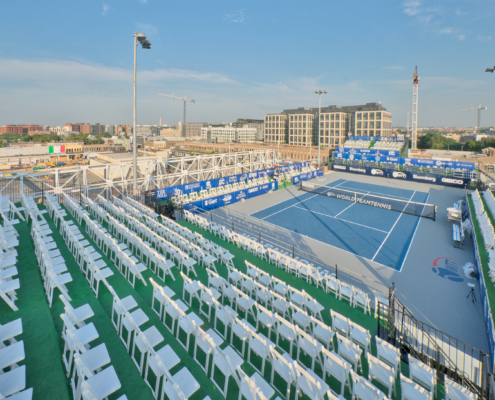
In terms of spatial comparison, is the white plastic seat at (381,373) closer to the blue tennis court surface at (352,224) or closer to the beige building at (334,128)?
the blue tennis court surface at (352,224)

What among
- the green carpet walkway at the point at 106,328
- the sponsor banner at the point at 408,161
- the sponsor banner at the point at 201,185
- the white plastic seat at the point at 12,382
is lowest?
the green carpet walkway at the point at 106,328

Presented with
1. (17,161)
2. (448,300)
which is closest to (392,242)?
(448,300)

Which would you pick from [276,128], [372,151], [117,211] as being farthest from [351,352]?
[276,128]

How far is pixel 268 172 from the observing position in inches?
1363

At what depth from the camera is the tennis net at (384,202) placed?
2246 centimetres

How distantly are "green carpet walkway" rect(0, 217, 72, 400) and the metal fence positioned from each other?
7032mm

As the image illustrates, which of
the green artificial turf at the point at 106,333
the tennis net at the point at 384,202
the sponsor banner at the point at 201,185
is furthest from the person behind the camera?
the sponsor banner at the point at 201,185

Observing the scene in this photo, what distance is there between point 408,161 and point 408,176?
7.01 feet

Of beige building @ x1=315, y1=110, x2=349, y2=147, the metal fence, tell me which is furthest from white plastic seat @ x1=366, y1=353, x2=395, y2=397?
beige building @ x1=315, y1=110, x2=349, y2=147

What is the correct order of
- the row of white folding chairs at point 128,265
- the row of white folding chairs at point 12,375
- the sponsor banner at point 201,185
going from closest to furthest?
the row of white folding chairs at point 12,375 < the row of white folding chairs at point 128,265 < the sponsor banner at point 201,185

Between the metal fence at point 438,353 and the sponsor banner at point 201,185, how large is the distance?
1799 cm

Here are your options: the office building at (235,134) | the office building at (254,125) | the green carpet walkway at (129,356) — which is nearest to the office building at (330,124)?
the office building at (235,134)

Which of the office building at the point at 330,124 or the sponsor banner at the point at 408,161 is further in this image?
the office building at the point at 330,124

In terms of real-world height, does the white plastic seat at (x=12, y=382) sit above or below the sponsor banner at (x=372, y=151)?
below
